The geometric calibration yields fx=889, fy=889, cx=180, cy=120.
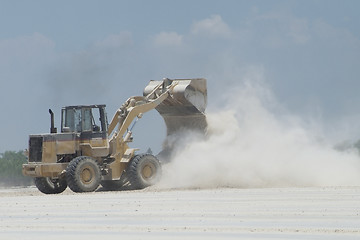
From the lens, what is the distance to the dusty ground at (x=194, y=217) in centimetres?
1548

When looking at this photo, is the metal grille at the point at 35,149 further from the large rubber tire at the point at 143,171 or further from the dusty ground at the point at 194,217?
the dusty ground at the point at 194,217

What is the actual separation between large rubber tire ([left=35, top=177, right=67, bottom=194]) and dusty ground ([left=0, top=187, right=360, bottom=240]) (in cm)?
749

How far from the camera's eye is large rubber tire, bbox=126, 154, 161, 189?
110 ft

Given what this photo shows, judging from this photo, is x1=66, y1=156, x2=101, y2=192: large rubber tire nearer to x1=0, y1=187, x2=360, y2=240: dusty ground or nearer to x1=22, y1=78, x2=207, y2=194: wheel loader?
x1=22, y1=78, x2=207, y2=194: wheel loader

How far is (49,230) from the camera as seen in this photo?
55.2 feet

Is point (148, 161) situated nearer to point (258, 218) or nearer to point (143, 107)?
point (143, 107)

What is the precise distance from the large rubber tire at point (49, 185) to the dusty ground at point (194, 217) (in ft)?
24.6

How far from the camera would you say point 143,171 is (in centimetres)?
3388

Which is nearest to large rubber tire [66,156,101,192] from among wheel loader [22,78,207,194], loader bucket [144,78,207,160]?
wheel loader [22,78,207,194]

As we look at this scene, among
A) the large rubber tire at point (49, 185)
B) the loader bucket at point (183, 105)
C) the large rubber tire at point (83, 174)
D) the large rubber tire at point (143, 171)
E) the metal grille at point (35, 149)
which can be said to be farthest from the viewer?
the loader bucket at point (183, 105)

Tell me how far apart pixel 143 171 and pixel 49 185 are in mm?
3601

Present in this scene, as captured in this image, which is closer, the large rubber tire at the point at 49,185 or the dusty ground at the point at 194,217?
the dusty ground at the point at 194,217

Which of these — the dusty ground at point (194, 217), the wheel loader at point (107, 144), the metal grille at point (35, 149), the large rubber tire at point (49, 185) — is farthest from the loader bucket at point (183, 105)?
the dusty ground at point (194, 217)

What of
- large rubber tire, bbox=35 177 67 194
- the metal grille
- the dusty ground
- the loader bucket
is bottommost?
the dusty ground
